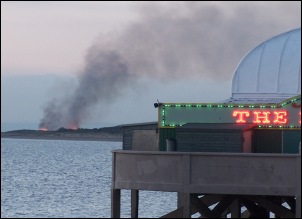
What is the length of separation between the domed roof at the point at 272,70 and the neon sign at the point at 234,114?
3.64 meters

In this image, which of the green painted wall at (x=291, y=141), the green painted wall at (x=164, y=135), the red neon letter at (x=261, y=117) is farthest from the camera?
the green painted wall at (x=164, y=135)

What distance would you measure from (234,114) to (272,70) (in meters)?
4.44

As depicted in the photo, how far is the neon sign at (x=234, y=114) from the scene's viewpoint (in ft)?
131

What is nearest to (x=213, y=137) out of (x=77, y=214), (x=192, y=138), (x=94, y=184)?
(x=192, y=138)

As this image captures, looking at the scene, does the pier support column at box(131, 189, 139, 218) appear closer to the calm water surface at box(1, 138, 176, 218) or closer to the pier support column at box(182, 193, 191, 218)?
the pier support column at box(182, 193, 191, 218)

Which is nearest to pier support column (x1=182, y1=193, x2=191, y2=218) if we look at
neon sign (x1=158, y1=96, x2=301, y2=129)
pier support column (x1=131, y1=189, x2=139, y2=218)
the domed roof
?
pier support column (x1=131, y1=189, x2=139, y2=218)

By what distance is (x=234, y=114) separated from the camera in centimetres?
4069

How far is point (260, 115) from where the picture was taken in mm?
40562

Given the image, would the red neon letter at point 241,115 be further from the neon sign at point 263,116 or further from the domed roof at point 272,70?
the domed roof at point 272,70

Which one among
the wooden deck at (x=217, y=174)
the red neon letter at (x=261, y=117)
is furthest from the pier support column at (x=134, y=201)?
the red neon letter at (x=261, y=117)

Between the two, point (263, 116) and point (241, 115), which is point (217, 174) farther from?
point (263, 116)

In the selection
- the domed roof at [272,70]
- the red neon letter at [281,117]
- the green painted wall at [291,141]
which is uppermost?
the domed roof at [272,70]

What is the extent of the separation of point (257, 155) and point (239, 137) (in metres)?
2.53

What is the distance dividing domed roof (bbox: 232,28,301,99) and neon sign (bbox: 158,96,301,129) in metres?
3.64
